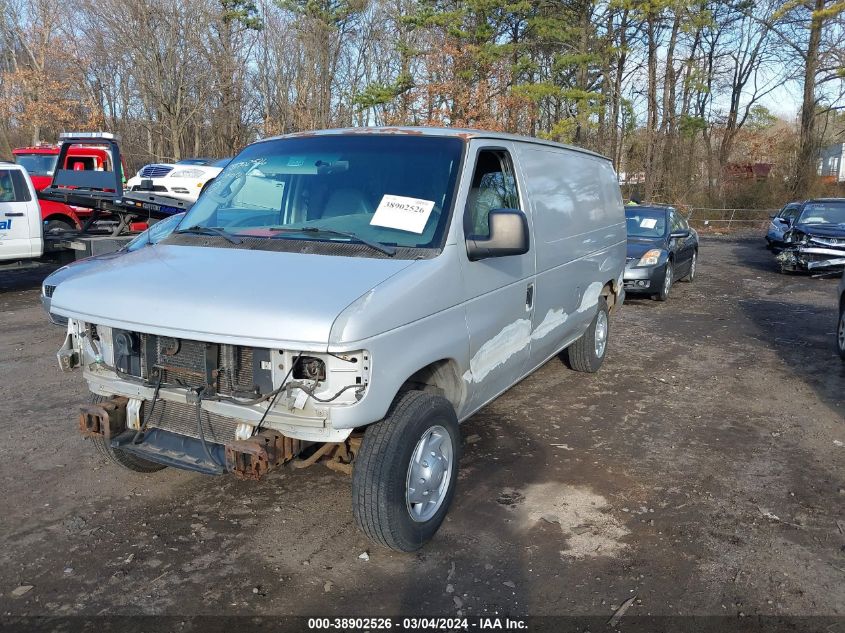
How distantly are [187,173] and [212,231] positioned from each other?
16.3 m

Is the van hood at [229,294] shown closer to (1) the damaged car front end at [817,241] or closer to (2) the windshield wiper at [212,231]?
(2) the windshield wiper at [212,231]

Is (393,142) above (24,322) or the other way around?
above

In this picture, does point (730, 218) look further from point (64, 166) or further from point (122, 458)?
point (122, 458)

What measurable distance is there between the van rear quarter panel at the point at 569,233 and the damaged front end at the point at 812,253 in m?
10.0

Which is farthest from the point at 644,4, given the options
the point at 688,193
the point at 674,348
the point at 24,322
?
the point at 24,322

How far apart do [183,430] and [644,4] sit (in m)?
28.8

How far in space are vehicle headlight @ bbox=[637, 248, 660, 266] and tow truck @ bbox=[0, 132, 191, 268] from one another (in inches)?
301

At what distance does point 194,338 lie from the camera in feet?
10.4

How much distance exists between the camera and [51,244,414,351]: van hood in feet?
10.00

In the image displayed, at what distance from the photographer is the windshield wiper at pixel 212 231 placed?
4.02 meters

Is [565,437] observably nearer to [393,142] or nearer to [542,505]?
[542,505]

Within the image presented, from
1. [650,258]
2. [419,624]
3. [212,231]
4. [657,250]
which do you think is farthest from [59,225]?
[419,624]

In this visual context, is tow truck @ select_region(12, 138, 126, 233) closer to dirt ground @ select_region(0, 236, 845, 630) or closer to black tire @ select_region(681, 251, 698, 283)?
dirt ground @ select_region(0, 236, 845, 630)

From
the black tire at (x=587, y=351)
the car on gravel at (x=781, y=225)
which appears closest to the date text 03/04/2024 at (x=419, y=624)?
the black tire at (x=587, y=351)
